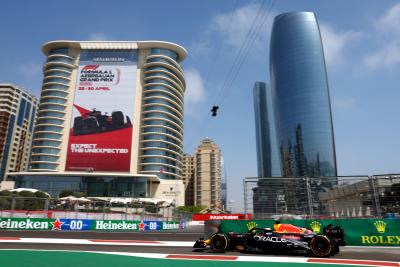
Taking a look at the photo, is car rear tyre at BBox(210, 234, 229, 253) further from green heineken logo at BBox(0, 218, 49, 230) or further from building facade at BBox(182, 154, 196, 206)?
building facade at BBox(182, 154, 196, 206)

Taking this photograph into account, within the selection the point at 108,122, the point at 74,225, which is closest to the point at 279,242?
the point at 74,225

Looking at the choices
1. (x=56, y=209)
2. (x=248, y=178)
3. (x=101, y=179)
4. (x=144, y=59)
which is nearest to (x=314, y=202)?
(x=248, y=178)

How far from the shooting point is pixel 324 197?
16.4 metres

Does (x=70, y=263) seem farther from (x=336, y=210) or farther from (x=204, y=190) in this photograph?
(x=204, y=190)

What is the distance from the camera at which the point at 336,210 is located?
16.0 meters

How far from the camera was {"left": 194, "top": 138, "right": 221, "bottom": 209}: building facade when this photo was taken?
576 feet

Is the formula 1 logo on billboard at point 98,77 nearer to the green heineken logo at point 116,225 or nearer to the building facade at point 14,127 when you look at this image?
the building facade at point 14,127

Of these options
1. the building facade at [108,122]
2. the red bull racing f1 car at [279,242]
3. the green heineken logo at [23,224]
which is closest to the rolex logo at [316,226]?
the red bull racing f1 car at [279,242]

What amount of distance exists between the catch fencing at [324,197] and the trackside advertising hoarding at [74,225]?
1613cm

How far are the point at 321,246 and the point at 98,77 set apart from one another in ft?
327

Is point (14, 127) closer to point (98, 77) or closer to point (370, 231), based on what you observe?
point (98, 77)

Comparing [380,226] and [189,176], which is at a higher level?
[189,176]

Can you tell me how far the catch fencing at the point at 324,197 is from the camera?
1521cm

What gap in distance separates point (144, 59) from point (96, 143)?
111 ft
